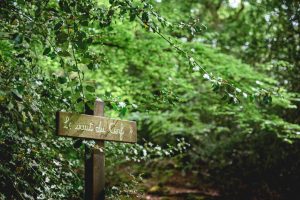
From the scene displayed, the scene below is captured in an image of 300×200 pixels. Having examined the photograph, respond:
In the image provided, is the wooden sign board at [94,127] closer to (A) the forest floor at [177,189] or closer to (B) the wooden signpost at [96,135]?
(B) the wooden signpost at [96,135]

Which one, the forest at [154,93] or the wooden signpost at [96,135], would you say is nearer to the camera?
the forest at [154,93]

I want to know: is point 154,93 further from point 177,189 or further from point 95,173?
point 95,173

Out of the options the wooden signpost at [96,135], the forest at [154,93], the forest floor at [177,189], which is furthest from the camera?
the forest floor at [177,189]

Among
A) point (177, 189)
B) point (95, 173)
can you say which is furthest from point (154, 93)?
point (95, 173)

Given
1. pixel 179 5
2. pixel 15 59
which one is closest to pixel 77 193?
pixel 15 59

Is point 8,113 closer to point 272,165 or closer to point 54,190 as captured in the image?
point 54,190

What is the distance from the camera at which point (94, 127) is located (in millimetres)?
2932

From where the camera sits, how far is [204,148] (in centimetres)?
998

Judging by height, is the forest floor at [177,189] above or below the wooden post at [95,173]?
below

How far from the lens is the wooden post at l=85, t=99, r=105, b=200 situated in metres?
3.00

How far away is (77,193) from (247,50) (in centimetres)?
667

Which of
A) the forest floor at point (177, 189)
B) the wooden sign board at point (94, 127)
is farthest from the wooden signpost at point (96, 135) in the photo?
the forest floor at point (177, 189)

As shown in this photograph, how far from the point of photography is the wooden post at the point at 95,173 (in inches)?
118

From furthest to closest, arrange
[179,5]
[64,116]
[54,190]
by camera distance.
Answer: [179,5]
[54,190]
[64,116]
